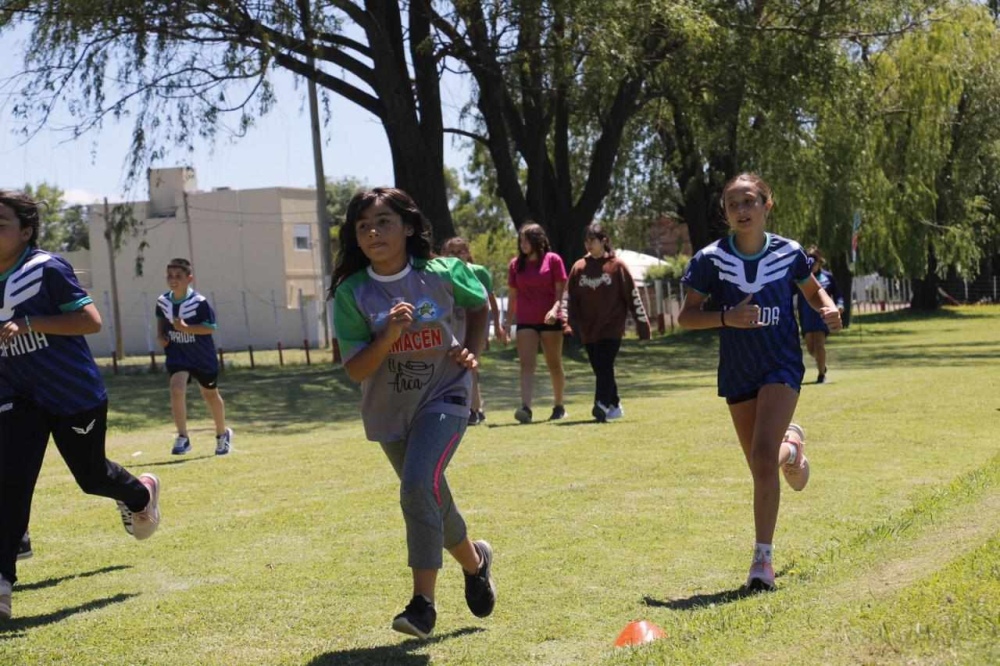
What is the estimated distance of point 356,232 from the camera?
5727mm

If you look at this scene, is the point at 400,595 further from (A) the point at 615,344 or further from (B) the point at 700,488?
(A) the point at 615,344

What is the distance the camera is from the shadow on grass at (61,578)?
23.5ft

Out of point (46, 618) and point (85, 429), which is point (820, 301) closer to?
point (85, 429)

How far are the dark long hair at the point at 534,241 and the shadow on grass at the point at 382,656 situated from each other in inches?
357

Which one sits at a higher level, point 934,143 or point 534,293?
point 934,143

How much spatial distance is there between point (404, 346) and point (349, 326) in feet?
0.78

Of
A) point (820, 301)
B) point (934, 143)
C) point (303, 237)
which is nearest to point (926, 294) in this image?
point (934, 143)

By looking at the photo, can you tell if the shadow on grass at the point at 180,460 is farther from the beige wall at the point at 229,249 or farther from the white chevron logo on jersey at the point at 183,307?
the beige wall at the point at 229,249

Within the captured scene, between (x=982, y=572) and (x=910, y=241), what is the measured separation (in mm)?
39813

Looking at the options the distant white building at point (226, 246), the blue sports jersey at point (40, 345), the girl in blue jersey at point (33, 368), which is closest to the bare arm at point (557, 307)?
the girl in blue jersey at point (33, 368)

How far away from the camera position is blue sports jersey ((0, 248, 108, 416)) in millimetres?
6559

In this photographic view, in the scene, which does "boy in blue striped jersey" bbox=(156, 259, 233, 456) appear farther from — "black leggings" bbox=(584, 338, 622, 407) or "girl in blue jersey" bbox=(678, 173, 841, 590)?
"girl in blue jersey" bbox=(678, 173, 841, 590)

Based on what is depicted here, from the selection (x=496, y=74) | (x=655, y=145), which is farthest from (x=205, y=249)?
(x=496, y=74)

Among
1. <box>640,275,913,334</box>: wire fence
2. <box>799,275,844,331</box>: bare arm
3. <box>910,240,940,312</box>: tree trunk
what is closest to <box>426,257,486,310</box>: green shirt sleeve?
<box>799,275,844,331</box>: bare arm
